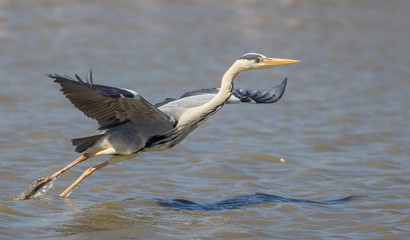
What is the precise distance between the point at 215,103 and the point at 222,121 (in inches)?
202

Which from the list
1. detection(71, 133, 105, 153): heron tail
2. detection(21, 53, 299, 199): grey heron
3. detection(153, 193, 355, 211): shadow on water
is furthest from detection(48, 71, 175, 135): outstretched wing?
detection(153, 193, 355, 211): shadow on water

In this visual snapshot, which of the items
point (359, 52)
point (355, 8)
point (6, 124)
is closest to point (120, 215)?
point (6, 124)

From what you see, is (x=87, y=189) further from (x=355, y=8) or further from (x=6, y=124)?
(x=355, y=8)

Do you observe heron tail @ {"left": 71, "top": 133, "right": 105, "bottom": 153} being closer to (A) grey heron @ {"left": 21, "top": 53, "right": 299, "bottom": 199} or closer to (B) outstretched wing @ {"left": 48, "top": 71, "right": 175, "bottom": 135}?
(A) grey heron @ {"left": 21, "top": 53, "right": 299, "bottom": 199}

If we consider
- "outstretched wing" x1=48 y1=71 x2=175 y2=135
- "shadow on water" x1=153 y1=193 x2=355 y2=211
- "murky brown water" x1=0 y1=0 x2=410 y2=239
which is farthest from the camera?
"shadow on water" x1=153 y1=193 x2=355 y2=211

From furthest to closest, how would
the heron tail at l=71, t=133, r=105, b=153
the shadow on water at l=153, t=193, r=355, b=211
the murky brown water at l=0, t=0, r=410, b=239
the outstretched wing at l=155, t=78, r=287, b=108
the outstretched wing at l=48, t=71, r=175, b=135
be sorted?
the outstretched wing at l=155, t=78, r=287, b=108 < the shadow on water at l=153, t=193, r=355, b=211 < the heron tail at l=71, t=133, r=105, b=153 < the murky brown water at l=0, t=0, r=410, b=239 < the outstretched wing at l=48, t=71, r=175, b=135

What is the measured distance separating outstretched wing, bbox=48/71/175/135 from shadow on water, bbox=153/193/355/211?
3.30 feet

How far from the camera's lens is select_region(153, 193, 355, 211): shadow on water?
9.04 meters

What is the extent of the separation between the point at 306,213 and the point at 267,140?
12.9 feet

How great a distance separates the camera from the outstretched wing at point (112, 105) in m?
7.77

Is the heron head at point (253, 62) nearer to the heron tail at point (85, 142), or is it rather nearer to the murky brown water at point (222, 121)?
the murky brown water at point (222, 121)

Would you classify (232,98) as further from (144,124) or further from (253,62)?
(144,124)

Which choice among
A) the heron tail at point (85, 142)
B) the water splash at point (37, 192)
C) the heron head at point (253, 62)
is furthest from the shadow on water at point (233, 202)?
the heron head at point (253, 62)

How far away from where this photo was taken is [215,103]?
888 cm
